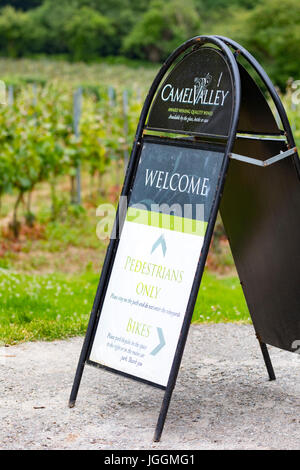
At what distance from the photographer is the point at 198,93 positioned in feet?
11.1

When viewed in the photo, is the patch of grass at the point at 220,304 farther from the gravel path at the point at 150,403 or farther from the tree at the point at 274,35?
the tree at the point at 274,35

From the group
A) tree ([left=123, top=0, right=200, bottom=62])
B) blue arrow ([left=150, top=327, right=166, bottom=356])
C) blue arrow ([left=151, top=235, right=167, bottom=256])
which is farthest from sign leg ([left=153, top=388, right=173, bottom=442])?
tree ([left=123, top=0, right=200, bottom=62])

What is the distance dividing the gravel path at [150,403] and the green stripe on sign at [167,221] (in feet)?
3.24

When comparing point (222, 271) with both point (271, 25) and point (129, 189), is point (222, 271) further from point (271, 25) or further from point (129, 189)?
point (271, 25)

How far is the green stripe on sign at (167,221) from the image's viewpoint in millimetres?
3305

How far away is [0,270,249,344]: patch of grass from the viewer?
4.93 meters

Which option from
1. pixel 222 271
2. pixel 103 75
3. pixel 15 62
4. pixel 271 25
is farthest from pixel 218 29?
pixel 222 271

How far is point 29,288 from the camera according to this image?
594 centimetres

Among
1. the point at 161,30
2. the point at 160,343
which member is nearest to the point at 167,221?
the point at 160,343

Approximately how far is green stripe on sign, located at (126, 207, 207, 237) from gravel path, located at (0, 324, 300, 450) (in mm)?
988

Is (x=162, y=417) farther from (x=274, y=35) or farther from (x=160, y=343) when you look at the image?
(x=274, y=35)

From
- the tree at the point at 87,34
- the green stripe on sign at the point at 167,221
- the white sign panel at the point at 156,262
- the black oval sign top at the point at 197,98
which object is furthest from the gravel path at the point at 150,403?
the tree at the point at 87,34

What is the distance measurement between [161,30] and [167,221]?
5297cm

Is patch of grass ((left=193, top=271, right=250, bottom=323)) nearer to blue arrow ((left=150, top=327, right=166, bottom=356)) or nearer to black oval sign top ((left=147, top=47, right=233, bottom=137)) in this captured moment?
blue arrow ((left=150, top=327, right=166, bottom=356))
